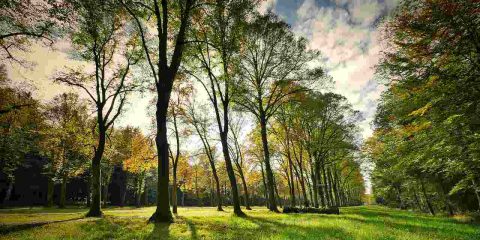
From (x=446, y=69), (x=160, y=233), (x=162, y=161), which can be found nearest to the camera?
(x=160, y=233)

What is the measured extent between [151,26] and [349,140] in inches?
1336

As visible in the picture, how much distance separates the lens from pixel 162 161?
1436cm

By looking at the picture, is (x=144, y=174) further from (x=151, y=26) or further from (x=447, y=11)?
(x=447, y=11)

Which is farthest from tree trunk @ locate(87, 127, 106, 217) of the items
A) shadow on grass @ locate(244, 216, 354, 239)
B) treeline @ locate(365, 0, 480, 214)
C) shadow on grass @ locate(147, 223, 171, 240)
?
treeline @ locate(365, 0, 480, 214)

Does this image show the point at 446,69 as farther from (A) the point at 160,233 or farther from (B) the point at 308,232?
(A) the point at 160,233

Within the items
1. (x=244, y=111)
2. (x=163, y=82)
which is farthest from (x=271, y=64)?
(x=163, y=82)

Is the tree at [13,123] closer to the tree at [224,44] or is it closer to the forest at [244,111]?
the forest at [244,111]

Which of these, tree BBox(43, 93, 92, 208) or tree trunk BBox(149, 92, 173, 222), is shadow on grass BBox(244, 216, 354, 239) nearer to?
tree trunk BBox(149, 92, 173, 222)

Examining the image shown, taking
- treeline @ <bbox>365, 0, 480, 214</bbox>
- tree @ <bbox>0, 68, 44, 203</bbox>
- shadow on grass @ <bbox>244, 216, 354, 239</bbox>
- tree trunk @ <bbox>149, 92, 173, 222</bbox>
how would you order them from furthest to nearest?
tree @ <bbox>0, 68, 44, 203</bbox>, tree trunk @ <bbox>149, 92, 173, 222</bbox>, treeline @ <bbox>365, 0, 480, 214</bbox>, shadow on grass @ <bbox>244, 216, 354, 239</bbox>

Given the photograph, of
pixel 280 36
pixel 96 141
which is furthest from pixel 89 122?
pixel 280 36

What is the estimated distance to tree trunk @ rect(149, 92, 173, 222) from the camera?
14.0 m

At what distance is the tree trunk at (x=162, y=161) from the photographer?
1401 cm

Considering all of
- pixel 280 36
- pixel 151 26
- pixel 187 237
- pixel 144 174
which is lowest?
pixel 187 237

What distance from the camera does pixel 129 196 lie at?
6875cm
